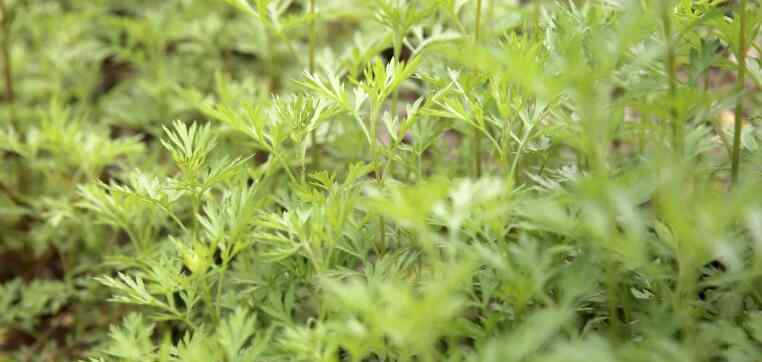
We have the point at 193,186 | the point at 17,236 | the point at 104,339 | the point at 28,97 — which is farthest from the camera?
the point at 28,97

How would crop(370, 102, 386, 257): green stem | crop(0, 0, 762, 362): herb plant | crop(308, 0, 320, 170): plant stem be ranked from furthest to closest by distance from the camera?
crop(308, 0, 320, 170): plant stem
crop(370, 102, 386, 257): green stem
crop(0, 0, 762, 362): herb plant

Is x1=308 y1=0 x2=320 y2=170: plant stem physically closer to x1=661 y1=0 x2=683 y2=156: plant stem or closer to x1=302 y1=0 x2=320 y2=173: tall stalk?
x1=302 y1=0 x2=320 y2=173: tall stalk

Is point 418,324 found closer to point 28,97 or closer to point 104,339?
point 104,339

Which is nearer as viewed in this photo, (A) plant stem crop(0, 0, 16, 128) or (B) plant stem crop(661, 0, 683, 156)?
(B) plant stem crop(661, 0, 683, 156)

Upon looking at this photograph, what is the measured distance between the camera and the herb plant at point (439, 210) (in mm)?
934

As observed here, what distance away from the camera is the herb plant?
0.93 m

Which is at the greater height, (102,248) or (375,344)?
(375,344)

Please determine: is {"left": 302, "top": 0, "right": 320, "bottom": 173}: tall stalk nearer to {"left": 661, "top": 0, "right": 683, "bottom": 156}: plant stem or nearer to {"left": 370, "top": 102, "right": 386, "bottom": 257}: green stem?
{"left": 370, "top": 102, "right": 386, "bottom": 257}: green stem

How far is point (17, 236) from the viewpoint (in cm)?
196

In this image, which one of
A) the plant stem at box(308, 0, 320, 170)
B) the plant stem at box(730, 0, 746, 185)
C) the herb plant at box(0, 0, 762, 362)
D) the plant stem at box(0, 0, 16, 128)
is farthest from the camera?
the plant stem at box(0, 0, 16, 128)

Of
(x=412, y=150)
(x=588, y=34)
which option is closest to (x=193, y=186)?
(x=412, y=150)

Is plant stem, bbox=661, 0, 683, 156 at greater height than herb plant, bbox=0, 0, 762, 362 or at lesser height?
greater

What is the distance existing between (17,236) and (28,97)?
20.6 inches

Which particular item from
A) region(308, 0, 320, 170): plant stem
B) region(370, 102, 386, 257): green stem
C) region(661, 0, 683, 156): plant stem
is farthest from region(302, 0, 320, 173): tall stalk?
region(661, 0, 683, 156): plant stem
